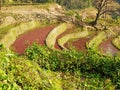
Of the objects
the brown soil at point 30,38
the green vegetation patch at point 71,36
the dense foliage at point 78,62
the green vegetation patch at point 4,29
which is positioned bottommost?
the green vegetation patch at point 71,36

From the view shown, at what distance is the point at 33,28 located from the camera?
54844 millimetres

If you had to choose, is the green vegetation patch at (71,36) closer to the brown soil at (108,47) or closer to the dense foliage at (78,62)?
the brown soil at (108,47)

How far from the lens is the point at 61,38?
5125 centimetres

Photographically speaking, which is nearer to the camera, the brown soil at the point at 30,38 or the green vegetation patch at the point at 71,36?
the brown soil at the point at 30,38

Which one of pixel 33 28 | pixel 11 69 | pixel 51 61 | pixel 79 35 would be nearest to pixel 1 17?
pixel 33 28

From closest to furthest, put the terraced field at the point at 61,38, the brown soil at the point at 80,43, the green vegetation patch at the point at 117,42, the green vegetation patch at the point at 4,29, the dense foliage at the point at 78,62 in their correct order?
the dense foliage at the point at 78,62 → the green vegetation patch at the point at 4,29 → the terraced field at the point at 61,38 → the brown soil at the point at 80,43 → the green vegetation patch at the point at 117,42

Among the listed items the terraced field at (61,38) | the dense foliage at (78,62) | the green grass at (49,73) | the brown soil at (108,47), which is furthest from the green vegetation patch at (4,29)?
the green grass at (49,73)

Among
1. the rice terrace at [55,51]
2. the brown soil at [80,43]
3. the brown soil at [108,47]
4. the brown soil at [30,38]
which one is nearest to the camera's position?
the rice terrace at [55,51]

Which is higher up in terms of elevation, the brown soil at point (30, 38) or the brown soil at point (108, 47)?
the brown soil at point (30, 38)

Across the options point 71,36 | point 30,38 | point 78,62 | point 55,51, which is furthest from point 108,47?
point 78,62

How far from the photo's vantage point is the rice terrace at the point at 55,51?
12.1 metres

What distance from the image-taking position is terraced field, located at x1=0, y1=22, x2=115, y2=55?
147 ft

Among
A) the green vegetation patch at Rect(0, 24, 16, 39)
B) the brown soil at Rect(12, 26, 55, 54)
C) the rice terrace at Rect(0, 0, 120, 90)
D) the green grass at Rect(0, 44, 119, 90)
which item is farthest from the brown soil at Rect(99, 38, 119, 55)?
the green grass at Rect(0, 44, 119, 90)

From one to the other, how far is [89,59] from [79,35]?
39.0 meters
